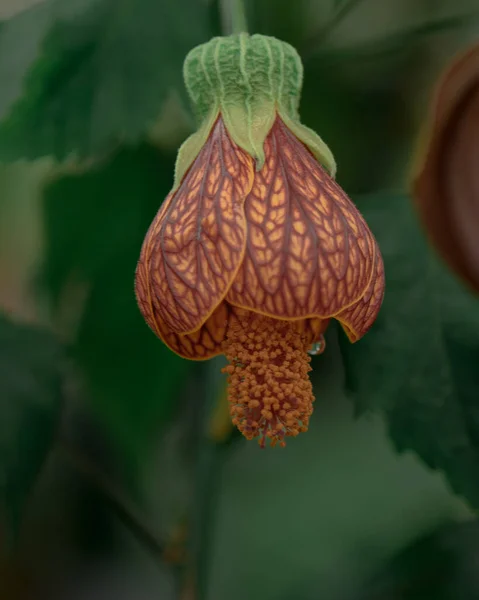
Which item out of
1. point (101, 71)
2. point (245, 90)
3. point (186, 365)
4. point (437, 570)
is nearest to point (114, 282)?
point (186, 365)

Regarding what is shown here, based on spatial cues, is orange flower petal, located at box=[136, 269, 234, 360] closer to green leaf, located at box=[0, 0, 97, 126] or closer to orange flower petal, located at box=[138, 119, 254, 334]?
orange flower petal, located at box=[138, 119, 254, 334]

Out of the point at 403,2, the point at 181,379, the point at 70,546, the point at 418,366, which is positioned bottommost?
the point at 70,546

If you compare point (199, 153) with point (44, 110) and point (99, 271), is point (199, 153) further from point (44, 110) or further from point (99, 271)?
point (99, 271)

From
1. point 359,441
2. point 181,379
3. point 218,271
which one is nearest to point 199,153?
point 218,271

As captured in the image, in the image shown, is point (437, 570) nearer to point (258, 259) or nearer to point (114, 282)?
point (114, 282)

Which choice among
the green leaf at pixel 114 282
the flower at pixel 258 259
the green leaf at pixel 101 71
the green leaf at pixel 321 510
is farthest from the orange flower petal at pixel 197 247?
the green leaf at pixel 321 510

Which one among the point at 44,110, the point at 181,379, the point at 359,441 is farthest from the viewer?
the point at 359,441

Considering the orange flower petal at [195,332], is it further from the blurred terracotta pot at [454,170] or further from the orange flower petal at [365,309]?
the blurred terracotta pot at [454,170]
